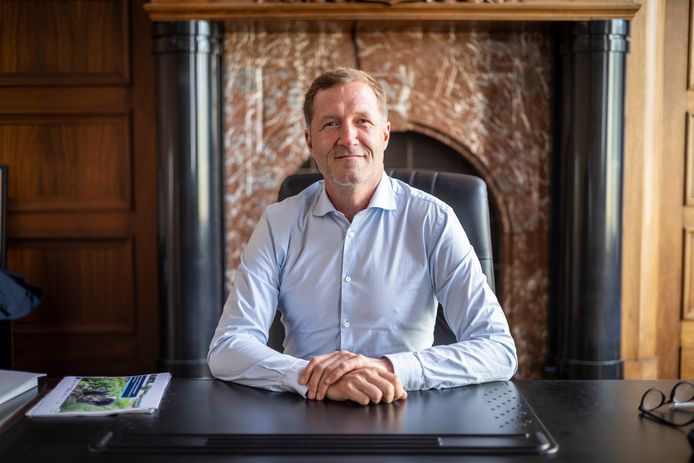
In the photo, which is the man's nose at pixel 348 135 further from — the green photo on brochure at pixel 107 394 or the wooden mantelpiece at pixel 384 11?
the wooden mantelpiece at pixel 384 11

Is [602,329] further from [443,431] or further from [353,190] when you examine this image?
[443,431]

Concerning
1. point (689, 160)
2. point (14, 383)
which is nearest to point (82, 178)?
point (14, 383)

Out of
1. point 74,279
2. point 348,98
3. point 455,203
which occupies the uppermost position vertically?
point 348,98

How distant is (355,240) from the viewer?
5.68 feet

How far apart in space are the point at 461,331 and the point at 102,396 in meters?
0.72

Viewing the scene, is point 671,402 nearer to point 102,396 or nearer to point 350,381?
point 350,381

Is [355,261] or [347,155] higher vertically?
[347,155]

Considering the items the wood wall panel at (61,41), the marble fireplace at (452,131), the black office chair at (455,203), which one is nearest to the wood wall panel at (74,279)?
the marble fireplace at (452,131)

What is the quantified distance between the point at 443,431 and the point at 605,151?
7.46ft

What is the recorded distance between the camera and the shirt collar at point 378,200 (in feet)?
5.74

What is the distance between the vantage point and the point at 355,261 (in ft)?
5.62

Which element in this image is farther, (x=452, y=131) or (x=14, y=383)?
(x=452, y=131)

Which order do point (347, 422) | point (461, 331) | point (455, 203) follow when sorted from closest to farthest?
1. point (347, 422)
2. point (461, 331)
3. point (455, 203)

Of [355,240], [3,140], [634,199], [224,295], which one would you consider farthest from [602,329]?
[3,140]
